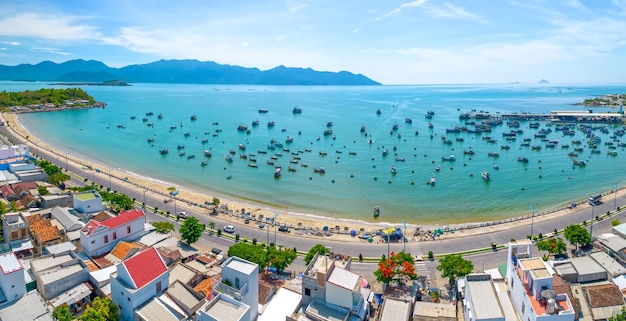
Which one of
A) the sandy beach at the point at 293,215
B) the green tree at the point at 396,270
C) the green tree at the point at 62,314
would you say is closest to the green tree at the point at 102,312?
the green tree at the point at 62,314

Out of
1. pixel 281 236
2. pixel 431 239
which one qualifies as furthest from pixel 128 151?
pixel 431 239

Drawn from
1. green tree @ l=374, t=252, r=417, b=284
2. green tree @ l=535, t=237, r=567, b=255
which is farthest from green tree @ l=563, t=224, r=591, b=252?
green tree @ l=374, t=252, r=417, b=284

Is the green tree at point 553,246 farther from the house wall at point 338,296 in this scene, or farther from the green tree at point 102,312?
the green tree at point 102,312

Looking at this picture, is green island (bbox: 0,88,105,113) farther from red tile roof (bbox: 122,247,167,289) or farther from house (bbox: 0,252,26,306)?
red tile roof (bbox: 122,247,167,289)

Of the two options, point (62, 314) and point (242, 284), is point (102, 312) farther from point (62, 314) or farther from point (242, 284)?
point (242, 284)

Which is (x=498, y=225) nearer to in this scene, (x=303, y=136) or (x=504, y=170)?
(x=504, y=170)

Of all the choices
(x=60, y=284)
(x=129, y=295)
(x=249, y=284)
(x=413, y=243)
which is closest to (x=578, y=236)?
(x=413, y=243)

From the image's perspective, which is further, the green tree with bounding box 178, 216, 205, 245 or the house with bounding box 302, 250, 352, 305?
the green tree with bounding box 178, 216, 205, 245
